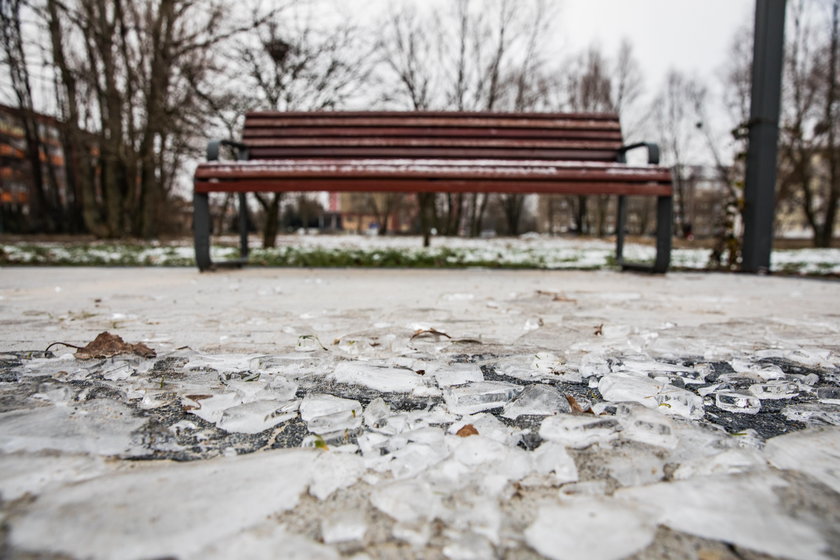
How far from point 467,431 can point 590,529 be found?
0.28 meters

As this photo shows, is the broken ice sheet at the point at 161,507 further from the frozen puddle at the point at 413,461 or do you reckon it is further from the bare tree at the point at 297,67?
→ the bare tree at the point at 297,67

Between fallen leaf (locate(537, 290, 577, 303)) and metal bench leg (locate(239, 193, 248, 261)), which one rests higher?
metal bench leg (locate(239, 193, 248, 261))

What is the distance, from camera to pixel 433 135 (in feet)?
13.1

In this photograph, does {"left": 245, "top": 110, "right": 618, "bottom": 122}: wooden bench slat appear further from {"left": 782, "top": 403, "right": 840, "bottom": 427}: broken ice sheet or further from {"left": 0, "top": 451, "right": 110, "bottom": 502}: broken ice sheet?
{"left": 0, "top": 451, "right": 110, "bottom": 502}: broken ice sheet

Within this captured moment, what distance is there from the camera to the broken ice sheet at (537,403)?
0.88 m

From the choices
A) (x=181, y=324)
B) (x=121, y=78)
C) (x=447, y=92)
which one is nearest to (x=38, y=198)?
(x=121, y=78)

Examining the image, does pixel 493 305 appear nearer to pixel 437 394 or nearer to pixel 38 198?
pixel 437 394

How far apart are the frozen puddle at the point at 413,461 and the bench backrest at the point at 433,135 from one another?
3053 millimetres

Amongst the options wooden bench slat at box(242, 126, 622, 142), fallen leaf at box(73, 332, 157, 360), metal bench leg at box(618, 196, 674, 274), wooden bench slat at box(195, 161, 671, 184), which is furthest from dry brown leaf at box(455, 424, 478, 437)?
wooden bench slat at box(242, 126, 622, 142)

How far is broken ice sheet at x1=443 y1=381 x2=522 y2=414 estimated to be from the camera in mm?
908

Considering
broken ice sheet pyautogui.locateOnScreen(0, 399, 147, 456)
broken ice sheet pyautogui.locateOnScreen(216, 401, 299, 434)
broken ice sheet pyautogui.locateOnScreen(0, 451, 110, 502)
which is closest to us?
broken ice sheet pyautogui.locateOnScreen(0, 451, 110, 502)

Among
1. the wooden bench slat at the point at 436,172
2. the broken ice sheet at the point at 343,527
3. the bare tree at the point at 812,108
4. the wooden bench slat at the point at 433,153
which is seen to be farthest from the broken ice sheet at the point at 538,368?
the bare tree at the point at 812,108

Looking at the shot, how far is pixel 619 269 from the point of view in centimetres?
420

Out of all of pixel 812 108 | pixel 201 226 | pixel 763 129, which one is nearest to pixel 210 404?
pixel 201 226
